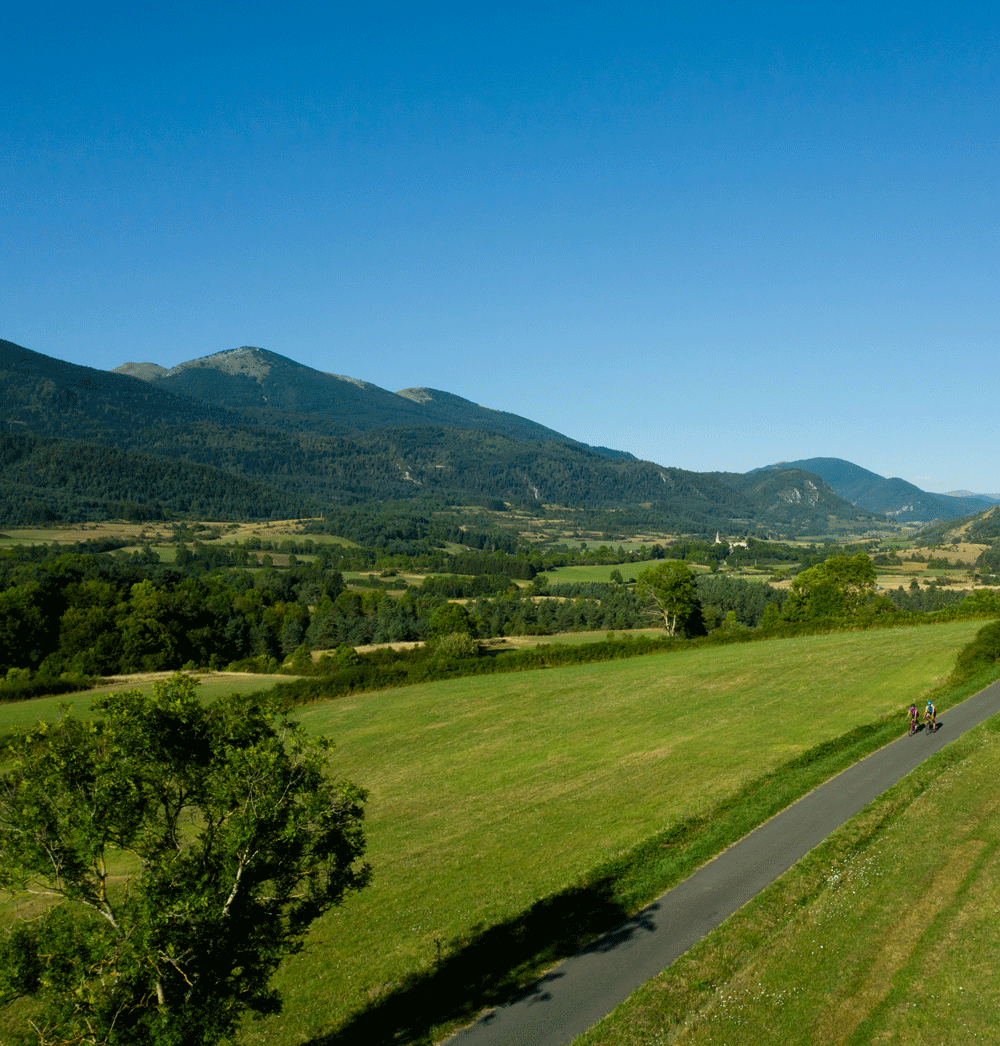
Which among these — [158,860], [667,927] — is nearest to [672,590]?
[667,927]

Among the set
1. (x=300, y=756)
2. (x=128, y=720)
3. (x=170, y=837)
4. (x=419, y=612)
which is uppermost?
(x=128, y=720)

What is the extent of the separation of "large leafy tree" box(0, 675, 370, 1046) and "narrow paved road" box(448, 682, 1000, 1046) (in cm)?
523

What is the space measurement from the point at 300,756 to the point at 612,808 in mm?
17815

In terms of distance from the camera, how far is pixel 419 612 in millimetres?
129250

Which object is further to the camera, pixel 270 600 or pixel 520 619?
pixel 270 600

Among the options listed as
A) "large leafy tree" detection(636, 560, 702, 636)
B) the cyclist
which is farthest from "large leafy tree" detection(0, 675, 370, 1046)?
"large leafy tree" detection(636, 560, 702, 636)

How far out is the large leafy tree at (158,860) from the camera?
10773 mm

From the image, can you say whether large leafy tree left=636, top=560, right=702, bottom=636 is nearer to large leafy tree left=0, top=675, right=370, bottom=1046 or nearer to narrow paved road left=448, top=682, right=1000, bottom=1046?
narrow paved road left=448, top=682, right=1000, bottom=1046

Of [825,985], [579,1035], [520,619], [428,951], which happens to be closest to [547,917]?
[428,951]

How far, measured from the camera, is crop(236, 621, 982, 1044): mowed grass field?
20672 mm

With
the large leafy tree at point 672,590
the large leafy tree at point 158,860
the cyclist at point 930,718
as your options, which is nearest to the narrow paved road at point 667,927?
the large leafy tree at point 158,860

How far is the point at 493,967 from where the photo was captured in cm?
1767

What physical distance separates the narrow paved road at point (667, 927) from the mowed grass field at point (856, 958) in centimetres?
56

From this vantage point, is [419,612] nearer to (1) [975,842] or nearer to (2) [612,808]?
(2) [612,808]
